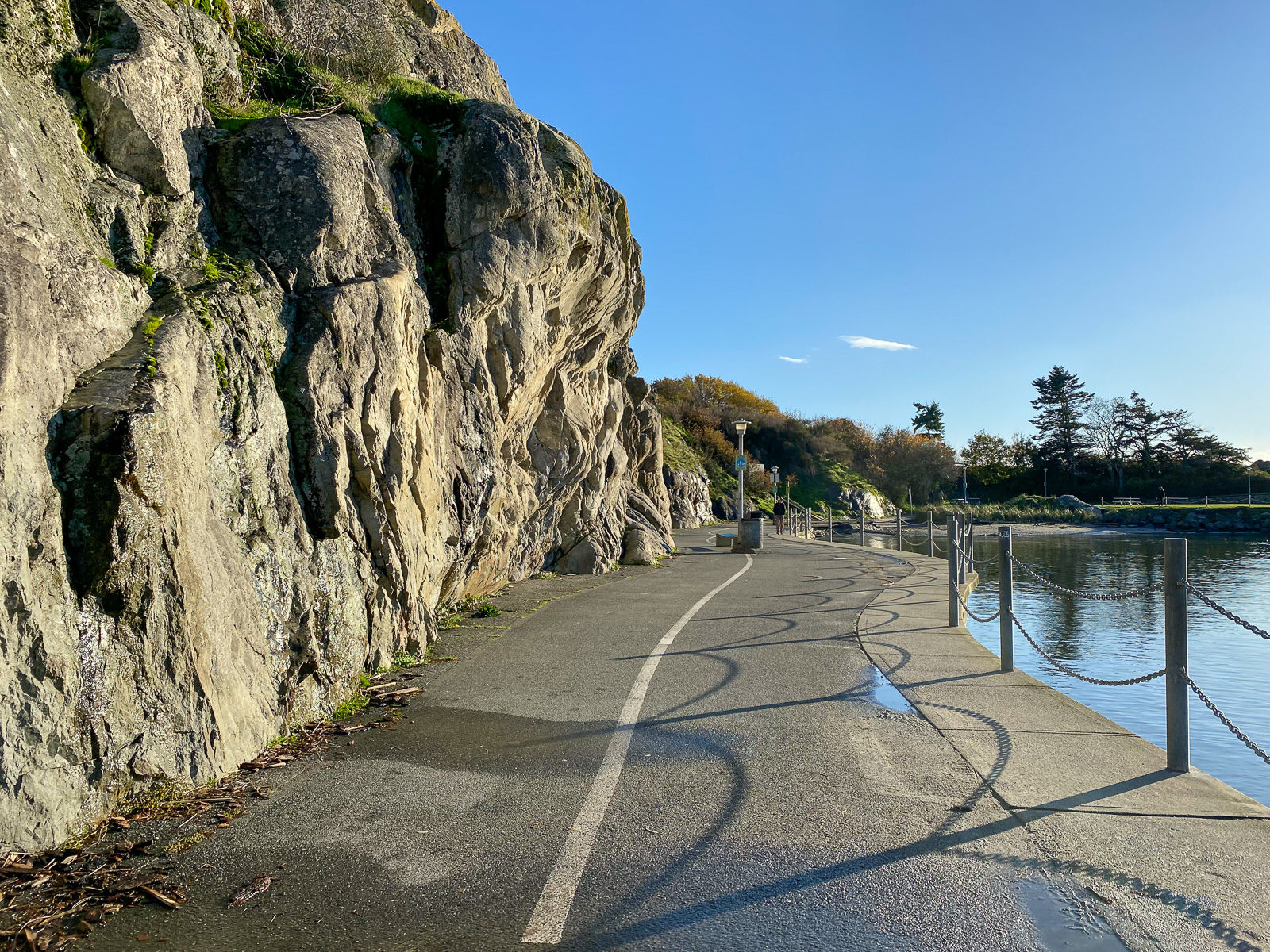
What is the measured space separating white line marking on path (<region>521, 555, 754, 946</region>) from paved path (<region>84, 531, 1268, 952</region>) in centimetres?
2

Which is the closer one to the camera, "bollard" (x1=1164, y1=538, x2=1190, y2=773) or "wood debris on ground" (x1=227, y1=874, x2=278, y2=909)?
"wood debris on ground" (x1=227, y1=874, x2=278, y2=909)

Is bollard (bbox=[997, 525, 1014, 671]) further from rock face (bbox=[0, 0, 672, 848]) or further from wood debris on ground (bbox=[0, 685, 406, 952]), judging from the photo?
wood debris on ground (bbox=[0, 685, 406, 952])

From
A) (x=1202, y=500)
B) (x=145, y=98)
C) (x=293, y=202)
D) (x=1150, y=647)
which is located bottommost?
(x=1150, y=647)

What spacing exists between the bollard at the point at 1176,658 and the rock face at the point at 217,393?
617 cm

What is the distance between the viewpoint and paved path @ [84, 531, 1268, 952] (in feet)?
11.3

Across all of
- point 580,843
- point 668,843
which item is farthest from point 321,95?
point 668,843

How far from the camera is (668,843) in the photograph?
4.26 m

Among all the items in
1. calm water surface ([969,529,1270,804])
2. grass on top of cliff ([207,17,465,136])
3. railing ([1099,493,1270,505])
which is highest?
grass on top of cliff ([207,17,465,136])

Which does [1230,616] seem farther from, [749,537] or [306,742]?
[749,537]

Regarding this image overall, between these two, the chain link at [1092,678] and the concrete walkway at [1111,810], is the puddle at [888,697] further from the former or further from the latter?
the chain link at [1092,678]

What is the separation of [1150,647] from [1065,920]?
12.6 m

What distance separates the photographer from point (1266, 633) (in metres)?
4.83

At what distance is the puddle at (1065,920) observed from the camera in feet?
10.9

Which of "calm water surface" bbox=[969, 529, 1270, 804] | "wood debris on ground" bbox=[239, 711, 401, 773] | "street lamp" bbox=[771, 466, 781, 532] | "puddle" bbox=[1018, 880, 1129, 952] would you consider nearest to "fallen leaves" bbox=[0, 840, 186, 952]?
"wood debris on ground" bbox=[239, 711, 401, 773]
